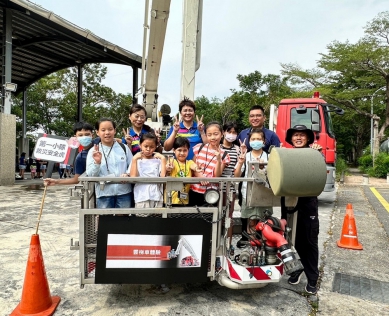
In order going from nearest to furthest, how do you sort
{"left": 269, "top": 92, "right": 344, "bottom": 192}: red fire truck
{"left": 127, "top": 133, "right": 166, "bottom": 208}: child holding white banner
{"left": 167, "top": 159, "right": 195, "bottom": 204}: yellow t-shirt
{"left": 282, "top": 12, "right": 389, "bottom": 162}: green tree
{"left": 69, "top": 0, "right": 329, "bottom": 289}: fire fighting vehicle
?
{"left": 69, "top": 0, "right": 329, "bottom": 289}: fire fighting vehicle
{"left": 127, "top": 133, "right": 166, "bottom": 208}: child holding white banner
{"left": 167, "top": 159, "right": 195, "bottom": 204}: yellow t-shirt
{"left": 269, "top": 92, "right": 344, "bottom": 192}: red fire truck
{"left": 282, "top": 12, "right": 389, "bottom": 162}: green tree

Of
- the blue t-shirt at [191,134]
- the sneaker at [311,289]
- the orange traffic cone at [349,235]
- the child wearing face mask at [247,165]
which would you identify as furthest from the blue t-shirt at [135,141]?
the orange traffic cone at [349,235]

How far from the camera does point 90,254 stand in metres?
2.59

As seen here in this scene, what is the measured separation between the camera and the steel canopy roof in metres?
11.6

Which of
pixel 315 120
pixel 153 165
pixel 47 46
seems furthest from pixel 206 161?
pixel 47 46

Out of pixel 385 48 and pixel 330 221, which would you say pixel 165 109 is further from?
pixel 385 48

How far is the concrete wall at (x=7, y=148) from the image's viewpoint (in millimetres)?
10695

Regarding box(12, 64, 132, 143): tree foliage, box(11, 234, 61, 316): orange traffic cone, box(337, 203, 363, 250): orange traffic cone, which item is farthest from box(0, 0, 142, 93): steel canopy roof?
box(337, 203, 363, 250): orange traffic cone

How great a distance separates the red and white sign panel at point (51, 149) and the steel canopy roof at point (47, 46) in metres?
9.96

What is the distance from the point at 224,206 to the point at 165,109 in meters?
6.89

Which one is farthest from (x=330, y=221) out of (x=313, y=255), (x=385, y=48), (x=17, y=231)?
(x=385, y=48)

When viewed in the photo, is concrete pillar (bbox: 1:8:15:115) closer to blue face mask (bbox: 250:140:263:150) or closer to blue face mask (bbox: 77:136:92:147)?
blue face mask (bbox: 77:136:92:147)

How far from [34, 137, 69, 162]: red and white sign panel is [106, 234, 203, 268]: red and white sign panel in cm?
114

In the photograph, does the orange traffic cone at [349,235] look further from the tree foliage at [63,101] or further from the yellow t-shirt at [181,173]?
the tree foliage at [63,101]

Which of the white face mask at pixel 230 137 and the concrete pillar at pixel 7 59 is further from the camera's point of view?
the concrete pillar at pixel 7 59
